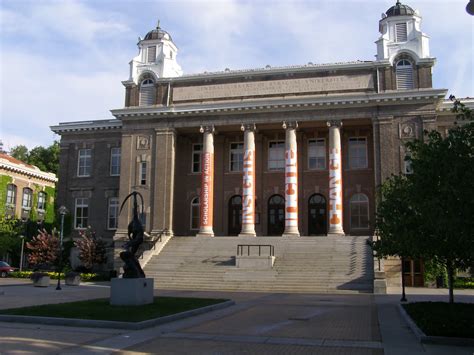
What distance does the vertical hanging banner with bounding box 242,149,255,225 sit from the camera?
37.0 meters

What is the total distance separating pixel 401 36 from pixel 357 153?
8.73m

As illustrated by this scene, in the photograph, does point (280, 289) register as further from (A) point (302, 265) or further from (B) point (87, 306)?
(B) point (87, 306)

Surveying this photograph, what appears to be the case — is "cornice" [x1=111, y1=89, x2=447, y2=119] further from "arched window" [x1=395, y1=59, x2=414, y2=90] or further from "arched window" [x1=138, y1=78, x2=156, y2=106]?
"arched window" [x1=395, y1=59, x2=414, y2=90]

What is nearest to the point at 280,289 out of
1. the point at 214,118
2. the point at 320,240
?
the point at 320,240

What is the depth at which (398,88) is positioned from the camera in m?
36.4

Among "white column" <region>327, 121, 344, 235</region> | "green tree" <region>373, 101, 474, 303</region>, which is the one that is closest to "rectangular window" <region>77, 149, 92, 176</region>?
"white column" <region>327, 121, 344, 235</region>

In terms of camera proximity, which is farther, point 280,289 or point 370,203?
point 370,203

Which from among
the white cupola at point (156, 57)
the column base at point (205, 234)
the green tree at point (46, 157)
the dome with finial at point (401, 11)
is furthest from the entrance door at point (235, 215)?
the green tree at point (46, 157)

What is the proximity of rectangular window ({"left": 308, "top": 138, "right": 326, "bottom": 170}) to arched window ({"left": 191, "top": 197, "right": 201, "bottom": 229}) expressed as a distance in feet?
29.6

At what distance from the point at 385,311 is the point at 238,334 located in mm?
7244

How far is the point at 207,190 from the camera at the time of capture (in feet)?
125

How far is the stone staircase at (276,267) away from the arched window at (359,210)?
416 cm

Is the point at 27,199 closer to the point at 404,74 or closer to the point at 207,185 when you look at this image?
the point at 207,185

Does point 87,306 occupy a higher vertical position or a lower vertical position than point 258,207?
lower
